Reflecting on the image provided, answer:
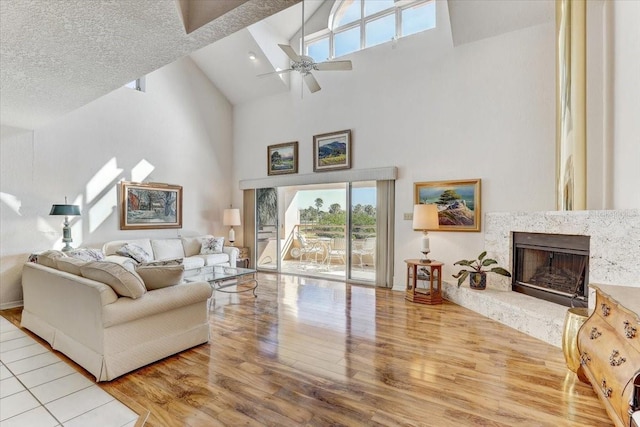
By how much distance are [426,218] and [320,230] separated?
2647 millimetres

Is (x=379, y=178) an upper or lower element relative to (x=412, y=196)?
upper

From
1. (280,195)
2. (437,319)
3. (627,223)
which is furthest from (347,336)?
(280,195)

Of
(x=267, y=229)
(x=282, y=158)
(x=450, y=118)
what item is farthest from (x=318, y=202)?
(x=450, y=118)

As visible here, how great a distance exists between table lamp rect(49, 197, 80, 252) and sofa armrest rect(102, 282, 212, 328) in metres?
3.04

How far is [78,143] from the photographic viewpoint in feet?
17.1

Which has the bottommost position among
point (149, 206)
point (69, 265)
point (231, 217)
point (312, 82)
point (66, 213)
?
point (69, 265)

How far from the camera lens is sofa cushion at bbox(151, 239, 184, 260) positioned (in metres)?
5.86

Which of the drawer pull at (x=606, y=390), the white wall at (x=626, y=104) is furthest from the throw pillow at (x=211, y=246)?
the white wall at (x=626, y=104)

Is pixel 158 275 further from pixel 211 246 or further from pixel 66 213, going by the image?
pixel 211 246

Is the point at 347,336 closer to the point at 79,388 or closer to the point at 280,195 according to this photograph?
the point at 79,388

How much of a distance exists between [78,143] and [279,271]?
4.39 metres

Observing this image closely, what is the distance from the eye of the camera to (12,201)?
14.9 ft

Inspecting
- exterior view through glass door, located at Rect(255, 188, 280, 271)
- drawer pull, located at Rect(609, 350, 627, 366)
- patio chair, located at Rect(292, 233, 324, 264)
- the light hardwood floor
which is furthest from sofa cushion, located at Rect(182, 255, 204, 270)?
drawer pull, located at Rect(609, 350, 627, 366)

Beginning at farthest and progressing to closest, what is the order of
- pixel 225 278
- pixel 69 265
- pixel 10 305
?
pixel 10 305 → pixel 225 278 → pixel 69 265
